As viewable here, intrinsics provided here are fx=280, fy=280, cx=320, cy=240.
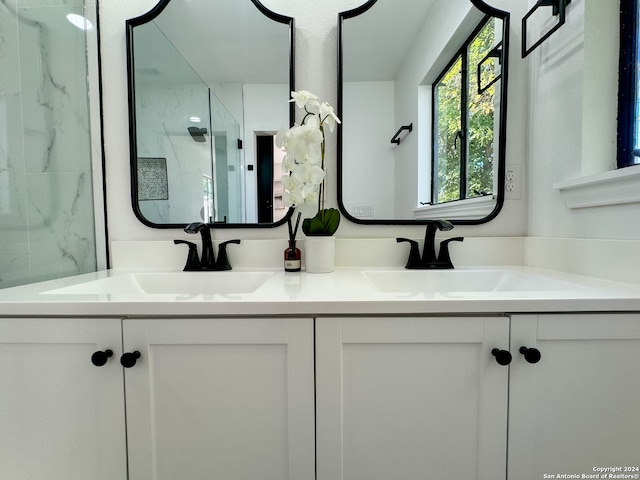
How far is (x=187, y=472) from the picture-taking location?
1.96 ft

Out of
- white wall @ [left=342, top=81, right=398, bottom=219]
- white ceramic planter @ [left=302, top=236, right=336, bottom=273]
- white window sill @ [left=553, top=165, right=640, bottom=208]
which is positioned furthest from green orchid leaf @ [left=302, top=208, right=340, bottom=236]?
white window sill @ [left=553, top=165, right=640, bottom=208]

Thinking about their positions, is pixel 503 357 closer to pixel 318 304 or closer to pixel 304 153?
pixel 318 304

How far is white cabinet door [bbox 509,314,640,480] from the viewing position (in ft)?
1.86

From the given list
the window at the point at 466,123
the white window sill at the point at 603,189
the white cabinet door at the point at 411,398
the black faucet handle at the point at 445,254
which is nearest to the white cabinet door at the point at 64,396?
the white cabinet door at the point at 411,398

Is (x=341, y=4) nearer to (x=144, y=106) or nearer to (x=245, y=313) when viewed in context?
(x=144, y=106)

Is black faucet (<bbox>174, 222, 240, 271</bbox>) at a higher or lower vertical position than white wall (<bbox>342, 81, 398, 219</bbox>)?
lower

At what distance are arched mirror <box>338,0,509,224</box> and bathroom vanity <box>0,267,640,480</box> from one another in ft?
1.75

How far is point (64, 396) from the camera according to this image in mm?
590

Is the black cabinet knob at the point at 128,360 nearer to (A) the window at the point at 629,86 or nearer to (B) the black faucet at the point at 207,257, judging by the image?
(B) the black faucet at the point at 207,257

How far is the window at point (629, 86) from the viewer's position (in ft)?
2.52

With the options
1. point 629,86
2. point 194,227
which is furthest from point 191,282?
point 629,86

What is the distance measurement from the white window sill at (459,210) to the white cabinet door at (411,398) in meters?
0.55

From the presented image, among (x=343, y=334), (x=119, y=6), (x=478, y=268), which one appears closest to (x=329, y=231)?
(x=343, y=334)

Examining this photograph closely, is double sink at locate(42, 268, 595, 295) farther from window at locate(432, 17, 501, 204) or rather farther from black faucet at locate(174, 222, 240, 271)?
window at locate(432, 17, 501, 204)
